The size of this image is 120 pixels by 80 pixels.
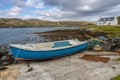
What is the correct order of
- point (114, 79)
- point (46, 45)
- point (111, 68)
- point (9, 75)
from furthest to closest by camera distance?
point (46, 45), point (111, 68), point (9, 75), point (114, 79)

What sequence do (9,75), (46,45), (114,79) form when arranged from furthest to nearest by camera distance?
(46,45)
(9,75)
(114,79)

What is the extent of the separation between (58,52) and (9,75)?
6.50 metres

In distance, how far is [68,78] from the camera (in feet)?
34.2

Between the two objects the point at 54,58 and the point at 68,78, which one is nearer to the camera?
the point at 68,78

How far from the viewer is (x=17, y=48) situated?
14062mm

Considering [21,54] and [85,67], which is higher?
[21,54]

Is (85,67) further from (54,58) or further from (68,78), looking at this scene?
(54,58)

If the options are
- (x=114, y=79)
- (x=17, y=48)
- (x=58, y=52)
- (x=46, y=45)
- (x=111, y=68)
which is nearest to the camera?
(x=114, y=79)

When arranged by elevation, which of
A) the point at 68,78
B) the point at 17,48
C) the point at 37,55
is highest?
the point at 17,48

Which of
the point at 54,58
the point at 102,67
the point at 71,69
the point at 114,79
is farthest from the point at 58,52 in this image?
the point at 114,79

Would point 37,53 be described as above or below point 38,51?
below

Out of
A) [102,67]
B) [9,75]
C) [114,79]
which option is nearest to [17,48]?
[9,75]

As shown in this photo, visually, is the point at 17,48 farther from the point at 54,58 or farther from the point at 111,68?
the point at 111,68

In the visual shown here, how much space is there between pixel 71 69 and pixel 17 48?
5960mm
